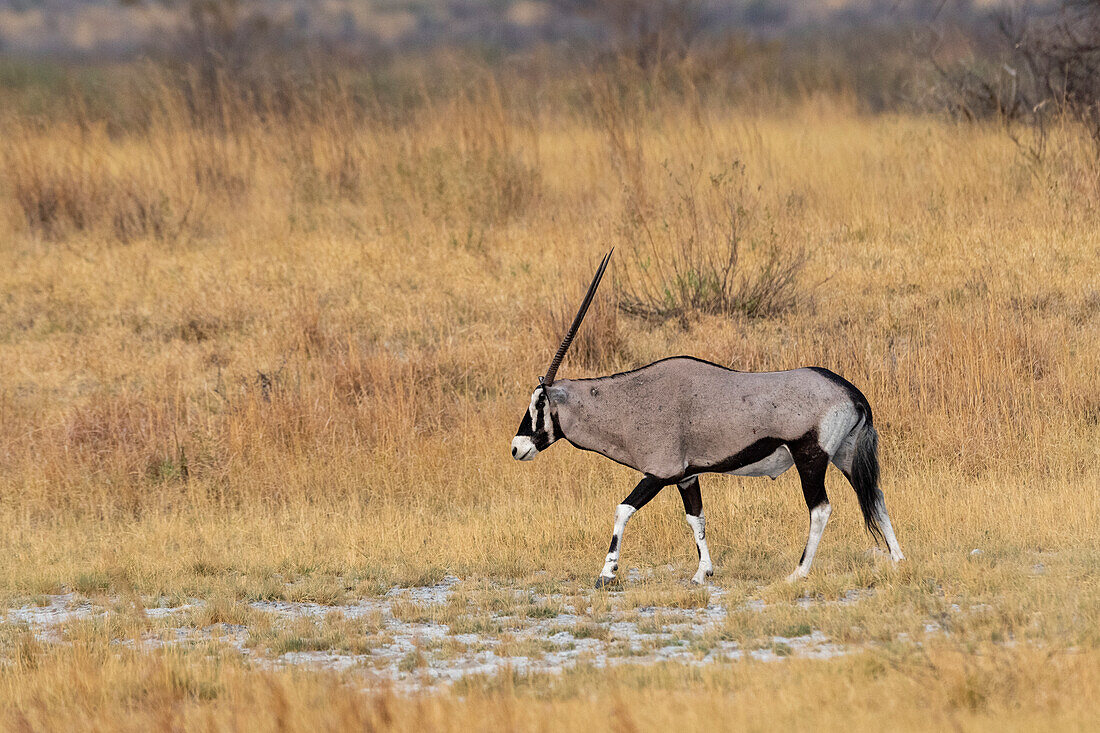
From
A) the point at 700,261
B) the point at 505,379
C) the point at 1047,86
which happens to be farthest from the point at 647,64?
the point at 505,379

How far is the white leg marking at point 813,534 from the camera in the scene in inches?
287

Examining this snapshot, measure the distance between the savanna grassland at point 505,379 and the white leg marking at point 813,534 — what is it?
0.08m

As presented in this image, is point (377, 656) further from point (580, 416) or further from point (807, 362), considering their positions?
point (807, 362)

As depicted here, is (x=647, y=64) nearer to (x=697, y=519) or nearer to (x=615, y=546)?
(x=697, y=519)

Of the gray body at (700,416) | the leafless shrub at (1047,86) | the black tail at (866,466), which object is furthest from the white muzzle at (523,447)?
the leafless shrub at (1047,86)

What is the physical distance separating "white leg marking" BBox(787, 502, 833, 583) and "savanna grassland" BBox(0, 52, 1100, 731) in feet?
0.28

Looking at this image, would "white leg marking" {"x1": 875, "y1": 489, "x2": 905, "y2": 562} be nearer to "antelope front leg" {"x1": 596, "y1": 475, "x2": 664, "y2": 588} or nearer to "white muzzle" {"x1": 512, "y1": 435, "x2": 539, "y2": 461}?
"antelope front leg" {"x1": 596, "y1": 475, "x2": 664, "y2": 588}

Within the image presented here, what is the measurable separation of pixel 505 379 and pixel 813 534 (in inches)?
199

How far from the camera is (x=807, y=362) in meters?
11.7

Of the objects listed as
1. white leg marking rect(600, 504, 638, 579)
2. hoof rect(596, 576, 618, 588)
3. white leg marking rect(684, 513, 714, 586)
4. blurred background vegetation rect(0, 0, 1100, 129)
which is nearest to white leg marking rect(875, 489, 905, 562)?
white leg marking rect(684, 513, 714, 586)

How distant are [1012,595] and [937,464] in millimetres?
3112

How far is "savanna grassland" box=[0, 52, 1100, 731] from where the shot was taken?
19.4ft

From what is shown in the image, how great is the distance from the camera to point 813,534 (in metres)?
7.32

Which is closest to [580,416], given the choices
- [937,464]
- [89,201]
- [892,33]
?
[937,464]
